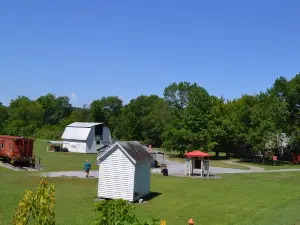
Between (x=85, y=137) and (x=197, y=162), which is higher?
(x=85, y=137)

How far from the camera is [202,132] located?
5684cm

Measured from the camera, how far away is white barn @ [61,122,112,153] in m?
65.8

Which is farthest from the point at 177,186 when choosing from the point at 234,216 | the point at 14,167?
the point at 14,167

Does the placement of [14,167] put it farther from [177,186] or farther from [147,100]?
[147,100]

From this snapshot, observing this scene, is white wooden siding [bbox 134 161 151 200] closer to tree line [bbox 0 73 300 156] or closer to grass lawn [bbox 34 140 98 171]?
grass lawn [bbox 34 140 98 171]

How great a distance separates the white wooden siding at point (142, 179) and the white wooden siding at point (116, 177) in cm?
53

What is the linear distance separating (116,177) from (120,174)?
1.11ft

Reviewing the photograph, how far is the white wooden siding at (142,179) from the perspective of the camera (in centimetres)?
2236

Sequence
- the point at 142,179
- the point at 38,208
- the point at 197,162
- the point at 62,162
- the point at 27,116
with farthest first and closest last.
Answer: the point at 27,116
the point at 62,162
the point at 197,162
the point at 142,179
the point at 38,208

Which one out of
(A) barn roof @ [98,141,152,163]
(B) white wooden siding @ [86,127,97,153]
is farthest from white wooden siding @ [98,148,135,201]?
(B) white wooden siding @ [86,127,97,153]

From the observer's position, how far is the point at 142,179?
76.2 ft

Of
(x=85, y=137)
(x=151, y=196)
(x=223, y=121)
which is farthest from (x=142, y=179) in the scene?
(x=85, y=137)

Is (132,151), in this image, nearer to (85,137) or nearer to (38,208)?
(38,208)

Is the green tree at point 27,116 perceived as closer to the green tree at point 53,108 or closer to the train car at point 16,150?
the green tree at point 53,108
